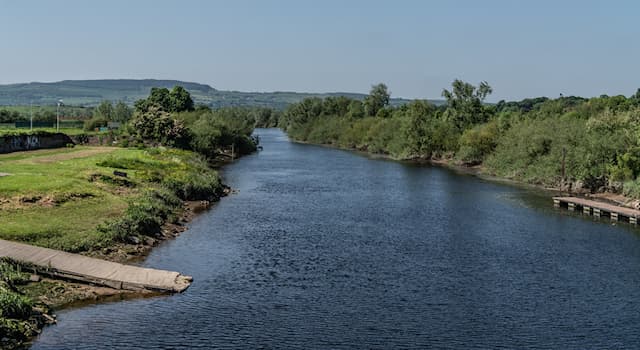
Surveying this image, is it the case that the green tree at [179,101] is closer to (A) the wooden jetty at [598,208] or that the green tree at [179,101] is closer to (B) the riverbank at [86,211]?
(B) the riverbank at [86,211]

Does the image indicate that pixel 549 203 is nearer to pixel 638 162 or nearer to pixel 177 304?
pixel 638 162

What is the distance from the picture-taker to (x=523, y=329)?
30297 mm

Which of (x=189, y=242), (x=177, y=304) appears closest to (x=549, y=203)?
(x=189, y=242)

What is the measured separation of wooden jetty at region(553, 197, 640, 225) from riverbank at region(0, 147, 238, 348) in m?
34.9

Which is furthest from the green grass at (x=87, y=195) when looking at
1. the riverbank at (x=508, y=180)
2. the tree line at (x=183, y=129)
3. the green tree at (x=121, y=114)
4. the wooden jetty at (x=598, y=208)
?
the green tree at (x=121, y=114)

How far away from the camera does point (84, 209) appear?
4675cm

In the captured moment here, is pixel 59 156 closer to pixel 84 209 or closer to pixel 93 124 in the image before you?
pixel 84 209

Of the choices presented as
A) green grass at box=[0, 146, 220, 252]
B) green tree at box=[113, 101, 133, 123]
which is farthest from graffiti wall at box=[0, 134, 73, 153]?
green tree at box=[113, 101, 133, 123]

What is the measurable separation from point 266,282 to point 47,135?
63.6 m

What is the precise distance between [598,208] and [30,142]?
65.3 metres

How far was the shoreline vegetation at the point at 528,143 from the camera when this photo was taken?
75.9 m

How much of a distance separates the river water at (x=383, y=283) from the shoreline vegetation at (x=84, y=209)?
145 centimetres

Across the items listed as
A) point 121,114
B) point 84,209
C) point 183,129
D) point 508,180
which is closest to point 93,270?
point 84,209

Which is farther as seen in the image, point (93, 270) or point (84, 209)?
point (84, 209)
